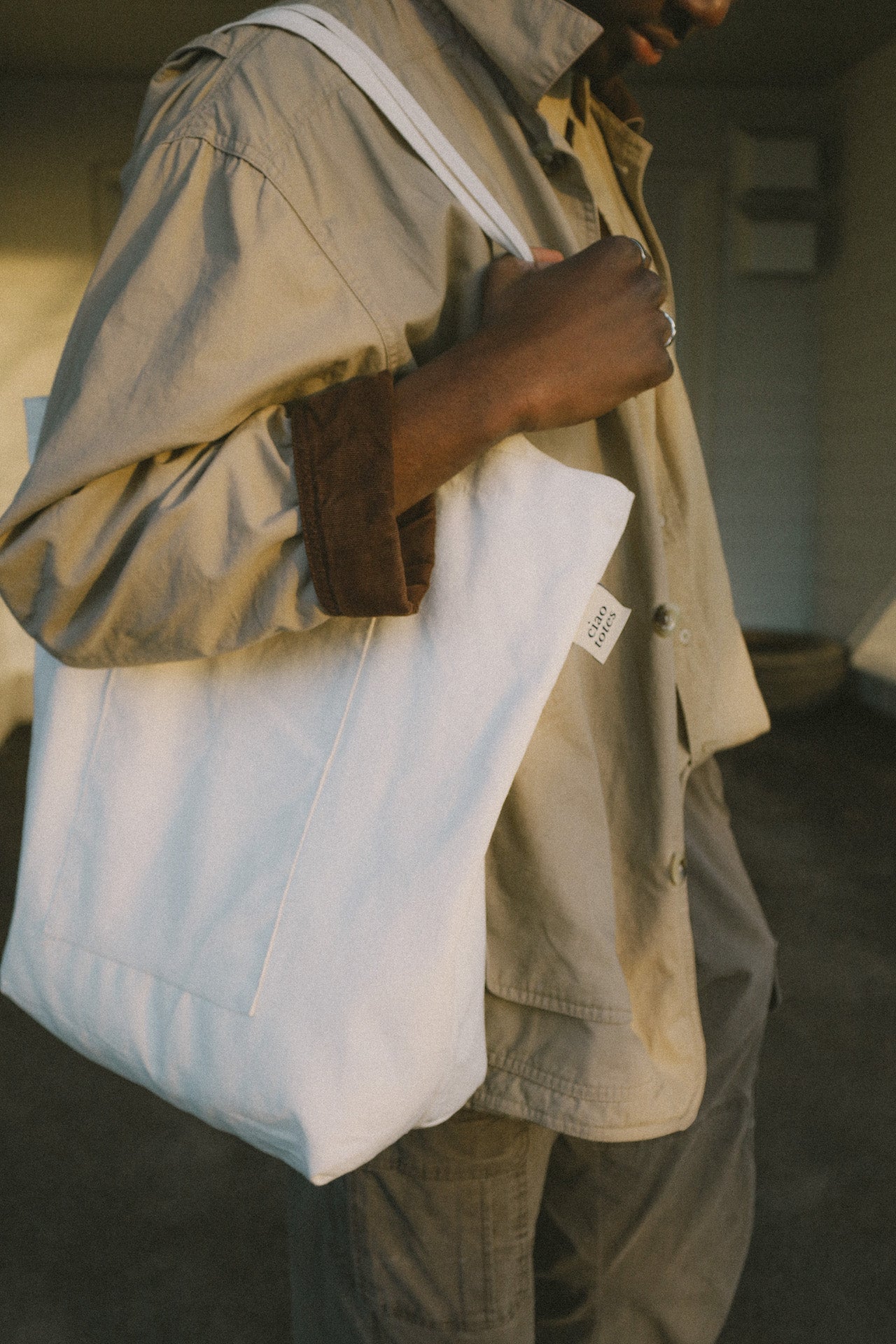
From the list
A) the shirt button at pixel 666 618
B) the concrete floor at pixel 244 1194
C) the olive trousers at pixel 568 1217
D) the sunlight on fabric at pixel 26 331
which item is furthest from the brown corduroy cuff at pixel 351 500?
the sunlight on fabric at pixel 26 331

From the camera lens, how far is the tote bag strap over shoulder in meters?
0.80

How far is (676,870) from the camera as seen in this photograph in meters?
0.99

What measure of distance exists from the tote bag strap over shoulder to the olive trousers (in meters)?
0.67

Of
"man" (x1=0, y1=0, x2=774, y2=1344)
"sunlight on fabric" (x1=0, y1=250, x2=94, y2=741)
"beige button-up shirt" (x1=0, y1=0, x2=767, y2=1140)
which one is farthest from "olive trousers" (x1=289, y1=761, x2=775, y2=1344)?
"sunlight on fabric" (x1=0, y1=250, x2=94, y2=741)

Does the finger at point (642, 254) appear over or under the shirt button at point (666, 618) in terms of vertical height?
over

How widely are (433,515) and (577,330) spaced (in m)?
0.16

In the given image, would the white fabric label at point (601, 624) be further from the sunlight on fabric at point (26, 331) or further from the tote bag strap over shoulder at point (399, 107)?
the sunlight on fabric at point (26, 331)

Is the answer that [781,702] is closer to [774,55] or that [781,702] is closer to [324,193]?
[774,55]

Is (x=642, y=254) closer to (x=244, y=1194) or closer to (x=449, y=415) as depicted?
(x=449, y=415)

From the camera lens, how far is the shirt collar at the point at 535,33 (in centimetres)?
87

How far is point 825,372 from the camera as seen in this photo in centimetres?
555

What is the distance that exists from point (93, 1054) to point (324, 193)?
2.25ft

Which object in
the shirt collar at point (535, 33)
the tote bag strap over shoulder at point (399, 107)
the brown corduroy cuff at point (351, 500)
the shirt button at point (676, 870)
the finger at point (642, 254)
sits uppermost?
the shirt collar at point (535, 33)

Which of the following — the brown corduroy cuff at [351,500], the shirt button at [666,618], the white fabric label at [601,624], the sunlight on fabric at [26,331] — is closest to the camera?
the brown corduroy cuff at [351,500]
